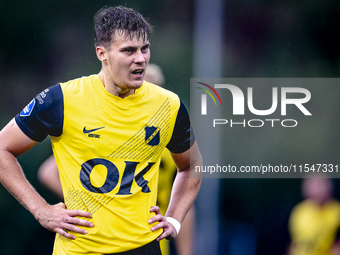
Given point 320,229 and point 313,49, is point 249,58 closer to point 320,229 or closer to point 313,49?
point 313,49

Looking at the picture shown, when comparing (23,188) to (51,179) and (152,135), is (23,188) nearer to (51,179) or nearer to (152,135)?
(152,135)

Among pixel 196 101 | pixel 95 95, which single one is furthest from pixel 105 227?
pixel 196 101

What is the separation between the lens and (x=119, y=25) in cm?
194

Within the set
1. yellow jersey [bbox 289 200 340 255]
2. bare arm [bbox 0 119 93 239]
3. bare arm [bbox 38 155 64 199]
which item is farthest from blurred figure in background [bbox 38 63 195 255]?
yellow jersey [bbox 289 200 340 255]

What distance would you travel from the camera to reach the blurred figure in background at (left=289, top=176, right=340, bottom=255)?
4.39m

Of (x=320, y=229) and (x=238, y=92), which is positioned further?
(x=238, y=92)

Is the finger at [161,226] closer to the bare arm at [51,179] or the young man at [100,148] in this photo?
the young man at [100,148]

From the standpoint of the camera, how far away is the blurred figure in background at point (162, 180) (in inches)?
109

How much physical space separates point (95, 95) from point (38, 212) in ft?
2.07

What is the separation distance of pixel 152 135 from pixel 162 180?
1217 mm

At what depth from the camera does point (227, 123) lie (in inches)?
204

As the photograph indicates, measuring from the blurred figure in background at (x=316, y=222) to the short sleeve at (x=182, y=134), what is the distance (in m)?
2.81

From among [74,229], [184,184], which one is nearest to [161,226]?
[184,184]

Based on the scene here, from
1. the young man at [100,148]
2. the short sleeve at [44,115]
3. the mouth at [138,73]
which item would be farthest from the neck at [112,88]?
the short sleeve at [44,115]
